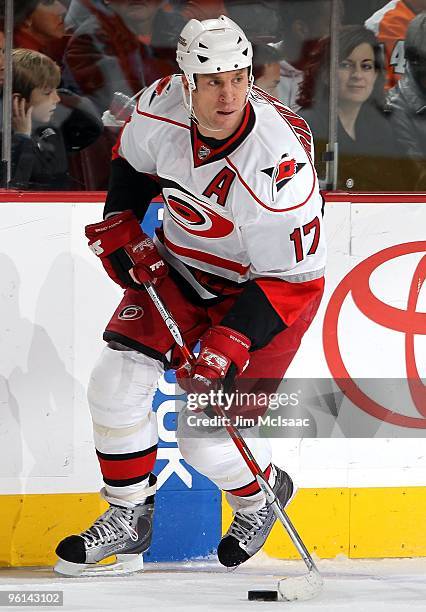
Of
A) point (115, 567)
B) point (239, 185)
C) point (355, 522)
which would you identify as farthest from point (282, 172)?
point (355, 522)

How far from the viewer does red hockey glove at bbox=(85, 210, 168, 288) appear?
3.08 metres

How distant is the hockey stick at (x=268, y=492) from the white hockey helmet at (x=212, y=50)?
566 mm

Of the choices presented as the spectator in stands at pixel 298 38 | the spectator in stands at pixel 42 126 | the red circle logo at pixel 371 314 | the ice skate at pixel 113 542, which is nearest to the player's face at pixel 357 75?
the spectator in stands at pixel 298 38

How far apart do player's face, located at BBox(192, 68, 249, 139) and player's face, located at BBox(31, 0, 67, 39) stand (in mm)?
741

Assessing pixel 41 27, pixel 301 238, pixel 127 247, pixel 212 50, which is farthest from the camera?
pixel 41 27

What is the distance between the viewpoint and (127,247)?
3086 millimetres

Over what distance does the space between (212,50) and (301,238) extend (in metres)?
0.48

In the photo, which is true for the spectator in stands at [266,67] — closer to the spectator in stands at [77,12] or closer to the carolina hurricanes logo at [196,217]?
the spectator in stands at [77,12]

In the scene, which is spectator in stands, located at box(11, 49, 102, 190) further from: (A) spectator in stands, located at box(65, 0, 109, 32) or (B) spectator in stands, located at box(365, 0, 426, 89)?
(B) spectator in stands, located at box(365, 0, 426, 89)

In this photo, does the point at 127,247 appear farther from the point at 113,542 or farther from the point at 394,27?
the point at 394,27

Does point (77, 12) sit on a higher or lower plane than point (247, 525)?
higher

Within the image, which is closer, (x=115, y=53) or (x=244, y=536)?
(x=244, y=536)

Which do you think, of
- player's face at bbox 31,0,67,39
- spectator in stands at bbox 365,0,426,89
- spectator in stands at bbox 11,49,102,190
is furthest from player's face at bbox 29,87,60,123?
spectator in stands at bbox 365,0,426,89

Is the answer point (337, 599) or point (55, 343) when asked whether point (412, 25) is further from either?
point (337, 599)
